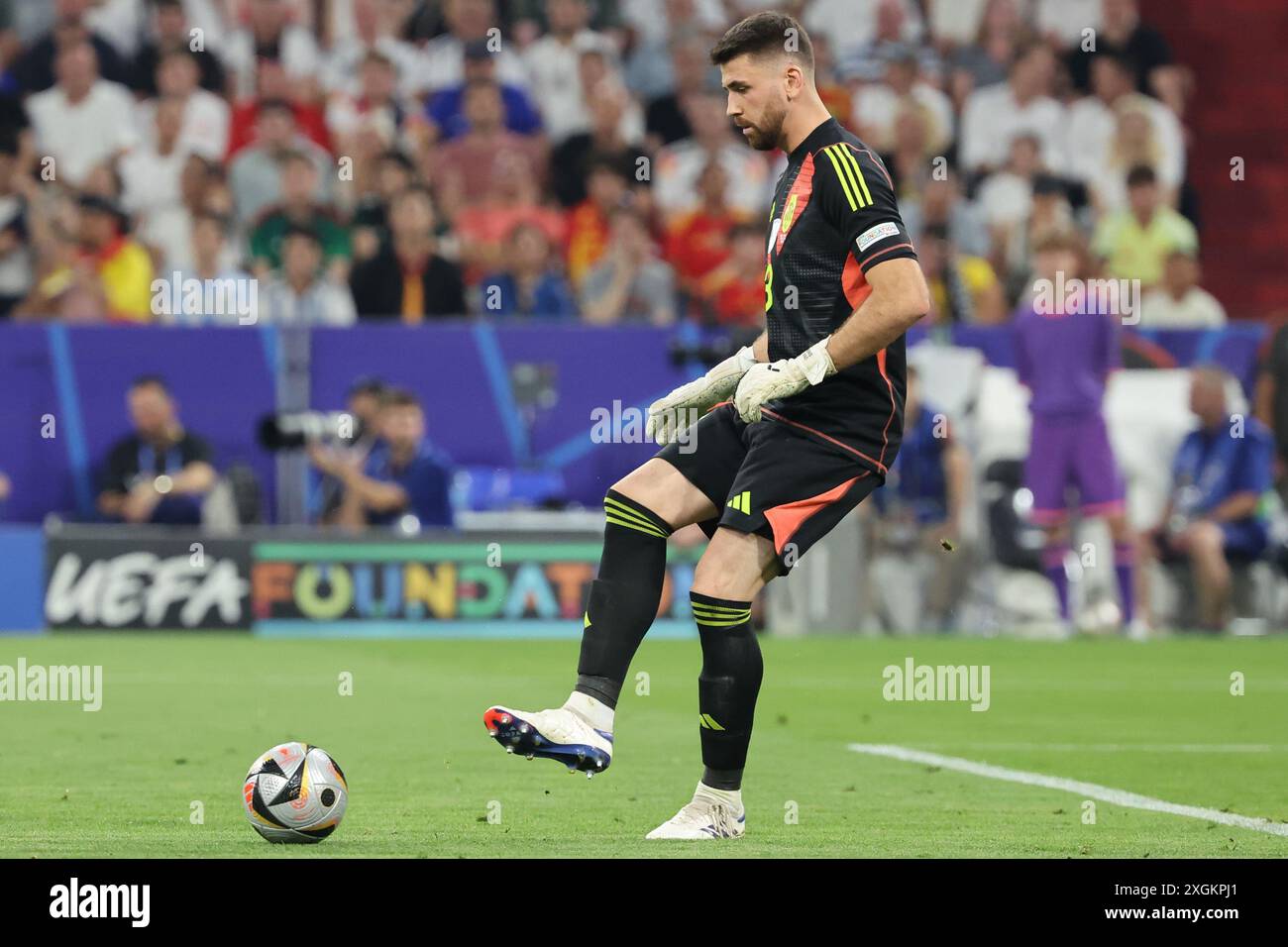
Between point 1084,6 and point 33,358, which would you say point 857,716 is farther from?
point 1084,6

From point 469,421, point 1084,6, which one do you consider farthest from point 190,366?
point 1084,6

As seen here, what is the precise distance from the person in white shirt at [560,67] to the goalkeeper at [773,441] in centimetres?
1367

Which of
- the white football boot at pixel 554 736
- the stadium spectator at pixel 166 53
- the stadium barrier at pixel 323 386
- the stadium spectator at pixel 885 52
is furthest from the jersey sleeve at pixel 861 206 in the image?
the stadium spectator at pixel 166 53

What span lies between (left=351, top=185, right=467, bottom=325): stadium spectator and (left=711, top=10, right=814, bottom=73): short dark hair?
11.1 metres

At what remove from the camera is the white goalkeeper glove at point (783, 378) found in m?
6.65

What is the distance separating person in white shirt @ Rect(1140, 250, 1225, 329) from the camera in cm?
1828

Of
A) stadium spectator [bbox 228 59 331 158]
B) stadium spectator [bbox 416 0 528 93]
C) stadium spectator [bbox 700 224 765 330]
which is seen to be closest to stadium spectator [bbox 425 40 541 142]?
stadium spectator [bbox 416 0 528 93]

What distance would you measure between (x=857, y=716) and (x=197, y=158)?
10036 mm

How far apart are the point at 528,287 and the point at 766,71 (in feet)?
36.7

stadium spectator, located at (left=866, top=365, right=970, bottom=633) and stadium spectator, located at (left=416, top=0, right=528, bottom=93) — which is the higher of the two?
stadium spectator, located at (left=416, top=0, right=528, bottom=93)

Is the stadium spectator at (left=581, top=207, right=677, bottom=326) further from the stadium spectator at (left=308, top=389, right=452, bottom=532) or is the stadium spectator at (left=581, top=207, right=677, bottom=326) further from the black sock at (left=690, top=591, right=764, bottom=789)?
the black sock at (left=690, top=591, right=764, bottom=789)

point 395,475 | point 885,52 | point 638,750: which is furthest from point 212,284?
point 638,750

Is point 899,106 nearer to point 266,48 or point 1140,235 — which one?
point 1140,235

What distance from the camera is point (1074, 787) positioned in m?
8.32
